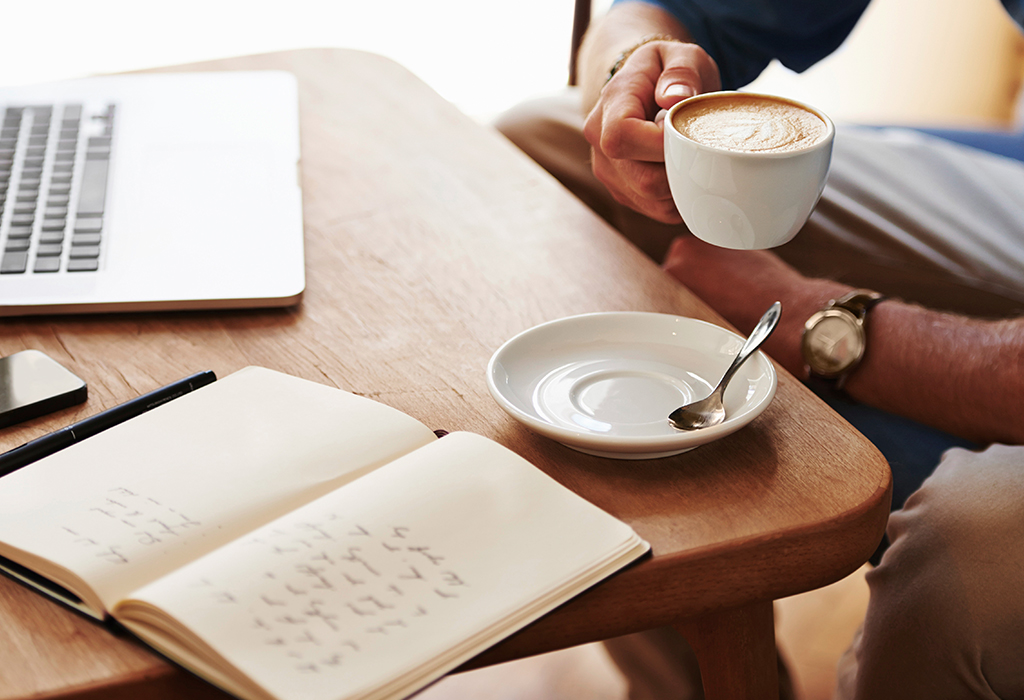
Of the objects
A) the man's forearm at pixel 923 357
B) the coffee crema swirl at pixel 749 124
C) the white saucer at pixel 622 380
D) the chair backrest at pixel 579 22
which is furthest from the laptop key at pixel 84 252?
the chair backrest at pixel 579 22

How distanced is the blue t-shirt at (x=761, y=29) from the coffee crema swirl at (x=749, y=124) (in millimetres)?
524

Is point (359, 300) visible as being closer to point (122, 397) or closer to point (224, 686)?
point (122, 397)

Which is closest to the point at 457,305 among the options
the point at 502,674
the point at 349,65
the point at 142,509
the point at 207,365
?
the point at 207,365

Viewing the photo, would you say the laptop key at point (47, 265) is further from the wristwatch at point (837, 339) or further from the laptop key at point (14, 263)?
the wristwatch at point (837, 339)

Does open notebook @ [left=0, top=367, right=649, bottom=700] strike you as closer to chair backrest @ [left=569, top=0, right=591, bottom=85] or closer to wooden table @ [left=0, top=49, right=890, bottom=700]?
wooden table @ [left=0, top=49, right=890, bottom=700]

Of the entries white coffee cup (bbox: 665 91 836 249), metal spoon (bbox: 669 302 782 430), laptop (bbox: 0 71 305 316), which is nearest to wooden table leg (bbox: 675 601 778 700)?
metal spoon (bbox: 669 302 782 430)

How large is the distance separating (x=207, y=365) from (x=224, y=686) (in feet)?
0.89

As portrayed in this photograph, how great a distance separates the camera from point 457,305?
634 mm

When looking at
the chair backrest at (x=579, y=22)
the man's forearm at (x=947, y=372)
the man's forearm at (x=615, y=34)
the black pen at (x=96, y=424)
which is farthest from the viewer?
the chair backrest at (x=579, y=22)

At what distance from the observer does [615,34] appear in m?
0.95

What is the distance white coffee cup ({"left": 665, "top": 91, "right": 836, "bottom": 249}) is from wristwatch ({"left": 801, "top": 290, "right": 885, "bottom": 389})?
30 cm

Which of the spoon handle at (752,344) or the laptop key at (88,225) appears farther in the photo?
the laptop key at (88,225)

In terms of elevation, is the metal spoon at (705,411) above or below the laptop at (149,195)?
below

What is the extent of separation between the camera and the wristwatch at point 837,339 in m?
0.83
